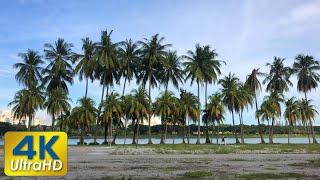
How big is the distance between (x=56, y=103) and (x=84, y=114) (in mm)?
5877

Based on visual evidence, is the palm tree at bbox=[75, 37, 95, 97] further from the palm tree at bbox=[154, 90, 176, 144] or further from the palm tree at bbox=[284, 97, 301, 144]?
the palm tree at bbox=[284, 97, 301, 144]

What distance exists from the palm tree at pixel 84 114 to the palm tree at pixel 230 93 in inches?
1103

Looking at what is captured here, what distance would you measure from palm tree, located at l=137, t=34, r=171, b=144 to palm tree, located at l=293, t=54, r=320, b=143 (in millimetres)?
29332

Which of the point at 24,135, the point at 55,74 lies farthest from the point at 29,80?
the point at 24,135

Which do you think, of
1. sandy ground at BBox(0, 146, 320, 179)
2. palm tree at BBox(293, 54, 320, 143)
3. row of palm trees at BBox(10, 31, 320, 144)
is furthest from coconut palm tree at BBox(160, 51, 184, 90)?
sandy ground at BBox(0, 146, 320, 179)

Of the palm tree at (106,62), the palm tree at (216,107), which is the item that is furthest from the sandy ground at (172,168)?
the palm tree at (216,107)

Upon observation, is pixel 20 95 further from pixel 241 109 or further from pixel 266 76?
pixel 266 76

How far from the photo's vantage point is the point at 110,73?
3516 inches

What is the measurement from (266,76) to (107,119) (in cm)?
3685

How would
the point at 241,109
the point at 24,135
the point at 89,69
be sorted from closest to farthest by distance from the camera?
the point at 24,135, the point at 89,69, the point at 241,109

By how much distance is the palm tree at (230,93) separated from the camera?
99.3m

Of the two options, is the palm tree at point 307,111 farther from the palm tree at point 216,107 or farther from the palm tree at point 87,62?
the palm tree at point 87,62

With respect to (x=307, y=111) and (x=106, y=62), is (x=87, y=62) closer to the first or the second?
(x=106, y=62)

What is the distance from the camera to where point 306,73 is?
98.4 metres
